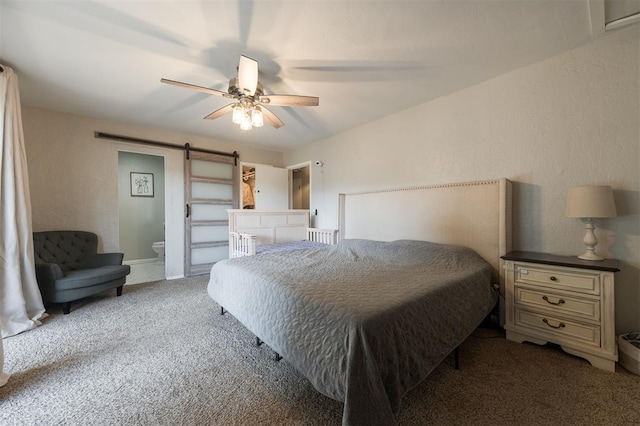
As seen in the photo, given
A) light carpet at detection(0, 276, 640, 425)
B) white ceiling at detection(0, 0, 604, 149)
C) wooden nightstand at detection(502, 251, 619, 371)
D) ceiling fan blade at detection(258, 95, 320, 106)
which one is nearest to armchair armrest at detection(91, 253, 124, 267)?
light carpet at detection(0, 276, 640, 425)

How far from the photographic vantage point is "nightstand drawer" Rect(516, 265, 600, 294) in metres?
1.68

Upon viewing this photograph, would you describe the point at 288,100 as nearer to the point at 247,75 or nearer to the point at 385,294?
the point at 247,75

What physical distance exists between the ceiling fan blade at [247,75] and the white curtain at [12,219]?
224 centimetres

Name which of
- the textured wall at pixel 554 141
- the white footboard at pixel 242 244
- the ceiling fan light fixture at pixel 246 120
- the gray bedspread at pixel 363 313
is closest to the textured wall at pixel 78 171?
the white footboard at pixel 242 244

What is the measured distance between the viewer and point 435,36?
5.88ft

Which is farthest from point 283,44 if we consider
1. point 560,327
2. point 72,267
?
point 72,267

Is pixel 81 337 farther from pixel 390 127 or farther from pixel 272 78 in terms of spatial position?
pixel 390 127

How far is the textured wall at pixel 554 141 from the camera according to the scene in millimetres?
1781

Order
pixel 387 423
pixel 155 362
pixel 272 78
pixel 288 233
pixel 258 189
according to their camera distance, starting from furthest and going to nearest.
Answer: pixel 258 189 → pixel 288 233 → pixel 272 78 → pixel 155 362 → pixel 387 423

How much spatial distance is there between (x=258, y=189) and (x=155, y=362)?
350 cm

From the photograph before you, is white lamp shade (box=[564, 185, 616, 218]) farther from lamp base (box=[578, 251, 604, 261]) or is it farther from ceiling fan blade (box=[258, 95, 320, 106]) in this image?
ceiling fan blade (box=[258, 95, 320, 106])

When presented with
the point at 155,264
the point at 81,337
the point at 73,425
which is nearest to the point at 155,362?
the point at 73,425

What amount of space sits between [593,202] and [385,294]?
5.64 feet

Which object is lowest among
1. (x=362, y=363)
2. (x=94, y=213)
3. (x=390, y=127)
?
(x=362, y=363)
